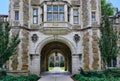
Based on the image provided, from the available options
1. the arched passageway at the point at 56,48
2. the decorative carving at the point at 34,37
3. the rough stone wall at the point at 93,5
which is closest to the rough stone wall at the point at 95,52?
the rough stone wall at the point at 93,5

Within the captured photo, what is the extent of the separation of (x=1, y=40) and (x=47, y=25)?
6652 millimetres

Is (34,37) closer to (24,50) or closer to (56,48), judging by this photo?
(24,50)

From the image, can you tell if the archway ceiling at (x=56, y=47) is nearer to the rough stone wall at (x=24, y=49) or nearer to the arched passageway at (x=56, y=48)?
the arched passageway at (x=56, y=48)

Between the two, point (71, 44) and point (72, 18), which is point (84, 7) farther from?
point (71, 44)

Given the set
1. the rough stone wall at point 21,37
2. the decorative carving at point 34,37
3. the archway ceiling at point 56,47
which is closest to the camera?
the rough stone wall at point 21,37

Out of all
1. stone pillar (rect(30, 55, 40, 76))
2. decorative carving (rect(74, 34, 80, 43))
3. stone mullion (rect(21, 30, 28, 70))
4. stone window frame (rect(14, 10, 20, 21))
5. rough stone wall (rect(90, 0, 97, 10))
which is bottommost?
stone pillar (rect(30, 55, 40, 76))

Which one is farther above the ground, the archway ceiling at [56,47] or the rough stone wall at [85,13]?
the rough stone wall at [85,13]

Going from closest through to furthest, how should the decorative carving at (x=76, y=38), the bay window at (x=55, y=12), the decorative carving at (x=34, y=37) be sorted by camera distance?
the bay window at (x=55, y=12) < the decorative carving at (x=34, y=37) < the decorative carving at (x=76, y=38)

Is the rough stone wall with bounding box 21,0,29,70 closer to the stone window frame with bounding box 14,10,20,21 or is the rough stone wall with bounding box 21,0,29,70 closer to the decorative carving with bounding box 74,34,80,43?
the stone window frame with bounding box 14,10,20,21

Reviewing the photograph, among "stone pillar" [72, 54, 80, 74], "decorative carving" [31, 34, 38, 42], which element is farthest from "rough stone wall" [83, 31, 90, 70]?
"decorative carving" [31, 34, 38, 42]

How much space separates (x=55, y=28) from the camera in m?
20.0

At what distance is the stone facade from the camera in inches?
771

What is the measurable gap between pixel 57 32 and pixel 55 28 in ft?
1.79

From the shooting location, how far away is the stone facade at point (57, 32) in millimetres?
19594
